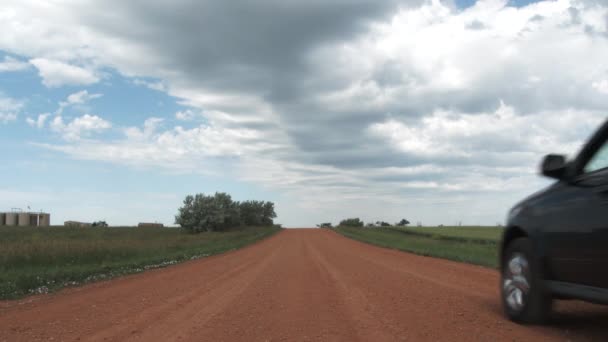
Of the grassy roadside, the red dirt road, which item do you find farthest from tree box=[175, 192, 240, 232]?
the red dirt road

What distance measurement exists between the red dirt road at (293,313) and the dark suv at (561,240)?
43 centimetres

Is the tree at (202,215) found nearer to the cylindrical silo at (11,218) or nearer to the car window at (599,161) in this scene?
Result: the cylindrical silo at (11,218)

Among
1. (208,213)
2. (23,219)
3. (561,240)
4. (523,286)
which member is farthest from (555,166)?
(23,219)

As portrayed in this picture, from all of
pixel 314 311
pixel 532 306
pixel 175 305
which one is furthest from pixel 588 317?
pixel 175 305

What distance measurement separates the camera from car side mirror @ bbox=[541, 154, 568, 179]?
564 cm

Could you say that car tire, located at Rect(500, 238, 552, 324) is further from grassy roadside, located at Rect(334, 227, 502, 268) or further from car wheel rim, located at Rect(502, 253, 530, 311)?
grassy roadside, located at Rect(334, 227, 502, 268)

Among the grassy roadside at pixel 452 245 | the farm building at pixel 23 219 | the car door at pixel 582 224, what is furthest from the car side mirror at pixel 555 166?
the farm building at pixel 23 219

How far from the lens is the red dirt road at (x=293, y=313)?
228 inches

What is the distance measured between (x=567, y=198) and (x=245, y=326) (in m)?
3.95

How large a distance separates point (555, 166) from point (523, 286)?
1.44 metres

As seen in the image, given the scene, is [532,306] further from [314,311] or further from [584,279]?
[314,311]

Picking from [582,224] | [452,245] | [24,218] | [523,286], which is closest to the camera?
[582,224]

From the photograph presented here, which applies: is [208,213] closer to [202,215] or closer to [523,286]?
[202,215]

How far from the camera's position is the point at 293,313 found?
729cm
